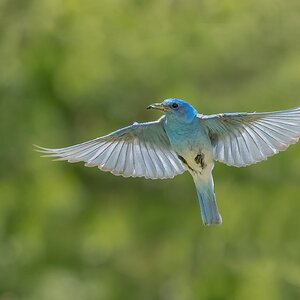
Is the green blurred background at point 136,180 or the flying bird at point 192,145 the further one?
the green blurred background at point 136,180

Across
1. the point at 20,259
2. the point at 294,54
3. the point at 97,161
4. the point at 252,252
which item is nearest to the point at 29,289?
the point at 20,259

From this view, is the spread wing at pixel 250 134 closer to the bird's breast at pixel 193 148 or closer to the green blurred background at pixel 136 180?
the bird's breast at pixel 193 148

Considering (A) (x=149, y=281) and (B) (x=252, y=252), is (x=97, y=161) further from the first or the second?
(A) (x=149, y=281)

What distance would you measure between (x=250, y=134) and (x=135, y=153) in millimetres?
342

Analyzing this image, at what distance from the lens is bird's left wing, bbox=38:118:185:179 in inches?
89.4

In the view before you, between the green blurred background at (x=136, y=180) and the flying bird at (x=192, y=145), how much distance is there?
5.02m

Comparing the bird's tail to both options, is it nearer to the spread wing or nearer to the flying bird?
the flying bird


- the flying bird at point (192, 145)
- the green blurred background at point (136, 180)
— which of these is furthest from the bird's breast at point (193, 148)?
the green blurred background at point (136, 180)

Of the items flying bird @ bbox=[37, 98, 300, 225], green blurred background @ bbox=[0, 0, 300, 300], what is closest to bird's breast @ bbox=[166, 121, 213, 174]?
flying bird @ bbox=[37, 98, 300, 225]

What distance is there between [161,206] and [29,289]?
62.8 inches

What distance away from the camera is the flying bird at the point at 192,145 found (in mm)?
2125

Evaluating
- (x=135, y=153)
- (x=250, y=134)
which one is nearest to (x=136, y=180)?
(x=135, y=153)

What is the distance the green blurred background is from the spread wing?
5.13 meters

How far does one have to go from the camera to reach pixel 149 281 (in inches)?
346
